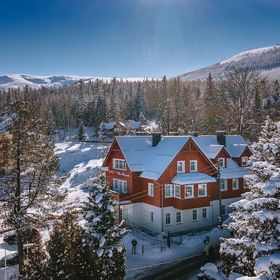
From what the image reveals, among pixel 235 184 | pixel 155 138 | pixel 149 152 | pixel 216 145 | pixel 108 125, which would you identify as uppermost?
pixel 108 125

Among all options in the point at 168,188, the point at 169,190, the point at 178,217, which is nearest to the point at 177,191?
the point at 169,190

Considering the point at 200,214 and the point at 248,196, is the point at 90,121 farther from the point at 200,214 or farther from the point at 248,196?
the point at 248,196

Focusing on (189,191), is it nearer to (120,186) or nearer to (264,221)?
(120,186)

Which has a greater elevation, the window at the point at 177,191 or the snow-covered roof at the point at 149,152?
the snow-covered roof at the point at 149,152

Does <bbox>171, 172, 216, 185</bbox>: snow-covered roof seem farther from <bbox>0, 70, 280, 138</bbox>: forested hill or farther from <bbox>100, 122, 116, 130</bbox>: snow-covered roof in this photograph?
<bbox>100, 122, 116, 130</bbox>: snow-covered roof

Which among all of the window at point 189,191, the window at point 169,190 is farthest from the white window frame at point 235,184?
the window at point 169,190

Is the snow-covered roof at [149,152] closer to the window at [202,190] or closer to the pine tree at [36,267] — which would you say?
the window at [202,190]

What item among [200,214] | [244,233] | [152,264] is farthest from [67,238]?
[200,214]
